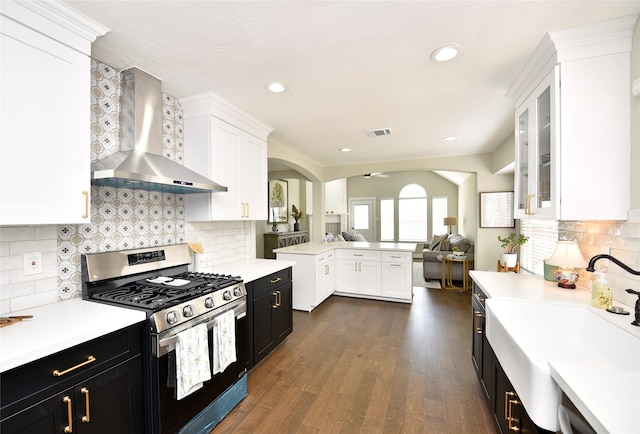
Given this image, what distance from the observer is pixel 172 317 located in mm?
1563

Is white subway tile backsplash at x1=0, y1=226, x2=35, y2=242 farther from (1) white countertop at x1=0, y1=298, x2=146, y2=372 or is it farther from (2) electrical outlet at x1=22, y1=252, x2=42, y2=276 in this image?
(1) white countertop at x1=0, y1=298, x2=146, y2=372

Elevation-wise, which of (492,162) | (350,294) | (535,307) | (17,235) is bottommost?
(350,294)

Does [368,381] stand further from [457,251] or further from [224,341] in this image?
[457,251]

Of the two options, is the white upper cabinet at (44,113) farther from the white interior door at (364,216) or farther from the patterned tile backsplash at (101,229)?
the white interior door at (364,216)

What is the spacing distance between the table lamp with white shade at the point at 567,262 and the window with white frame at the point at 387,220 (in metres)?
7.53

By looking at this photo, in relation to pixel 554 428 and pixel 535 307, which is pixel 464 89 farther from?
pixel 554 428

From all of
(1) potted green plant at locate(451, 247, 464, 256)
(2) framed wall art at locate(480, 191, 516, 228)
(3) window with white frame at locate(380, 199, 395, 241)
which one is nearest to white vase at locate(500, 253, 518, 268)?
(2) framed wall art at locate(480, 191, 516, 228)

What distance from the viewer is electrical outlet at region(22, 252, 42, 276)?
1.54m

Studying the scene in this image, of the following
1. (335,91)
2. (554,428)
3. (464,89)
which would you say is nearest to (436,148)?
(464,89)

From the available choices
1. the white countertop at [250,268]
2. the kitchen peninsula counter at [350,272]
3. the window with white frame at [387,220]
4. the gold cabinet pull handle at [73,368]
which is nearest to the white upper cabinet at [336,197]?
the window with white frame at [387,220]

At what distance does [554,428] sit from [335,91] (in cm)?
236

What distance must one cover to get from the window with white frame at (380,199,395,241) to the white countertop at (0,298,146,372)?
28.6 feet

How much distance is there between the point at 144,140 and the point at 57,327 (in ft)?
4.28

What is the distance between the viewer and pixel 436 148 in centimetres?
420
